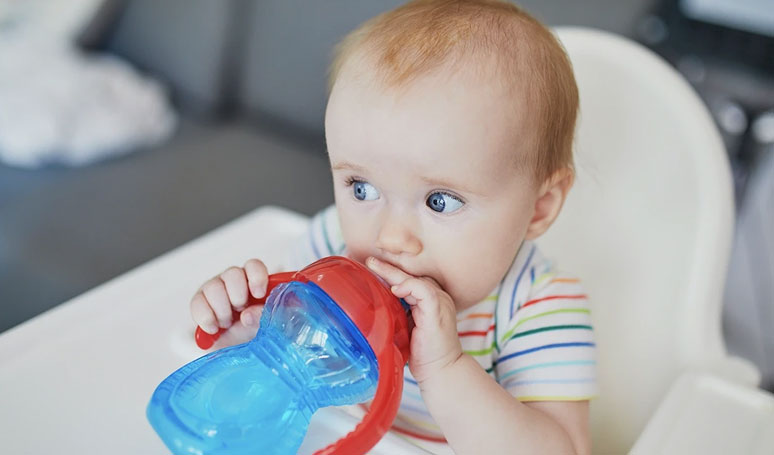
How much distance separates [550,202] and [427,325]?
187 mm

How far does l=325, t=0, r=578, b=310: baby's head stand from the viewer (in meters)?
0.53

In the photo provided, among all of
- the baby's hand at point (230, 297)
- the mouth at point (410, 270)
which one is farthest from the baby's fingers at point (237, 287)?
the mouth at point (410, 270)

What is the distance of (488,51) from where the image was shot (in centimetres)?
A: 54

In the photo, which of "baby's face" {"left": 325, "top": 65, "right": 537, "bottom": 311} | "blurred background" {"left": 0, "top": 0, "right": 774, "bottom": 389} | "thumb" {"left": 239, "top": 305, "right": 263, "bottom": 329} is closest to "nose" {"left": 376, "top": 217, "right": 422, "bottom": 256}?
"baby's face" {"left": 325, "top": 65, "right": 537, "bottom": 311}

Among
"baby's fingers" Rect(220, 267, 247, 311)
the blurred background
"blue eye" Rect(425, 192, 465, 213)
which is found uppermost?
"blue eye" Rect(425, 192, 465, 213)

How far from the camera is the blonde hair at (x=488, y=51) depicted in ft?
1.77

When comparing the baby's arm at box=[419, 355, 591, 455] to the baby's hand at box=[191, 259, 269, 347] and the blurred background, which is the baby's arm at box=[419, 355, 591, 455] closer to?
the baby's hand at box=[191, 259, 269, 347]

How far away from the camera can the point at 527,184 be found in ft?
1.90

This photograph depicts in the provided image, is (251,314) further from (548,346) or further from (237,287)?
(548,346)

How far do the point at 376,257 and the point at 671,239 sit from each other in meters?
0.37

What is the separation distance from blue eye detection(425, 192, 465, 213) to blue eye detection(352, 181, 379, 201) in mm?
42

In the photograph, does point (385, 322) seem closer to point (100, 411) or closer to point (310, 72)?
point (100, 411)

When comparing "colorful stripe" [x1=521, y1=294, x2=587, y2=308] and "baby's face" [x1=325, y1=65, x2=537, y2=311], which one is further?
"colorful stripe" [x1=521, y1=294, x2=587, y2=308]

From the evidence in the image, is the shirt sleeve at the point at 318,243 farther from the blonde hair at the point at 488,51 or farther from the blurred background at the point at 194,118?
the blurred background at the point at 194,118
